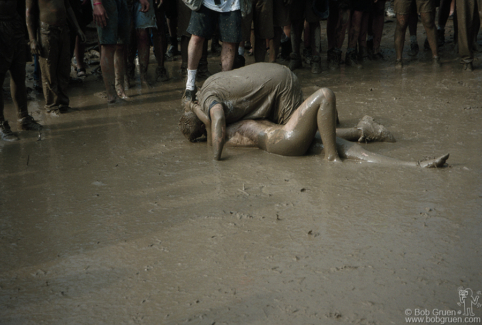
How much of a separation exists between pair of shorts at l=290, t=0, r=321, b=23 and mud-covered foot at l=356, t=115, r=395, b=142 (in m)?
3.37

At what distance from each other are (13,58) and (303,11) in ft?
14.1

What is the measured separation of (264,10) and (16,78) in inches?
136

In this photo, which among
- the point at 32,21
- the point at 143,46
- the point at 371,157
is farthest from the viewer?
the point at 143,46

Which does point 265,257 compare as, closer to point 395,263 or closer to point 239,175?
point 395,263

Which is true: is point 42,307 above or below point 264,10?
below

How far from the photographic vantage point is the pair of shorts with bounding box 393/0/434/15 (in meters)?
6.90

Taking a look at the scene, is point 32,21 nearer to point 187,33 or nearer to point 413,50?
point 187,33

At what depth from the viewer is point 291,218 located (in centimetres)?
289

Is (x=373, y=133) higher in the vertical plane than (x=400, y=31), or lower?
lower

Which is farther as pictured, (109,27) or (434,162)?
(109,27)

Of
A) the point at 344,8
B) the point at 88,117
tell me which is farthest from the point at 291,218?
the point at 344,8

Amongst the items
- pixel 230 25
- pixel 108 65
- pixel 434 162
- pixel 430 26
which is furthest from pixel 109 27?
pixel 430 26

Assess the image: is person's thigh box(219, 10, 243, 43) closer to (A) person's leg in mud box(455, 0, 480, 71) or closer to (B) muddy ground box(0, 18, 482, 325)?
(B) muddy ground box(0, 18, 482, 325)

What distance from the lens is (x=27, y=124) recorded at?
199 inches
